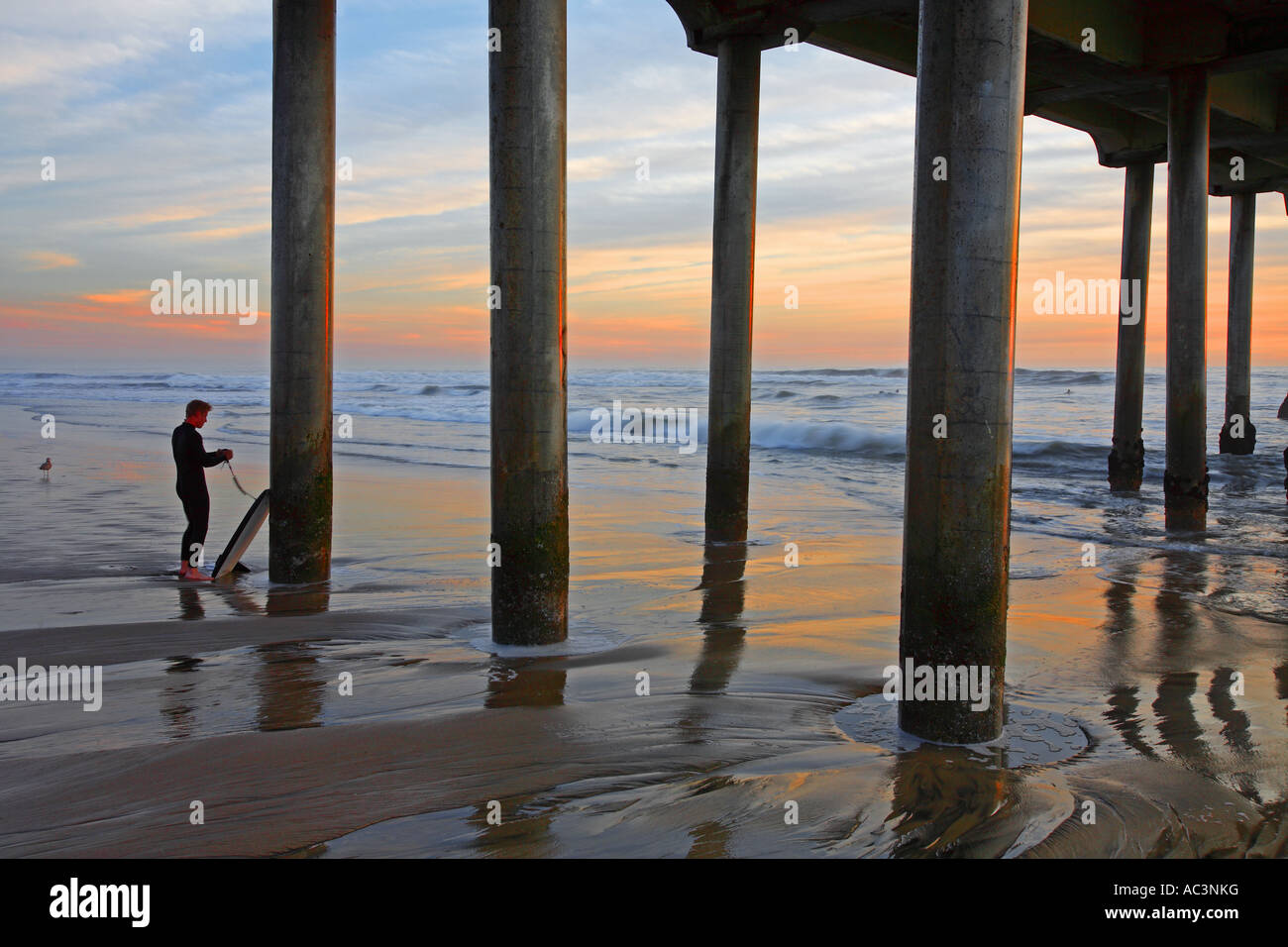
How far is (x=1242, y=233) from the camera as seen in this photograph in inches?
979

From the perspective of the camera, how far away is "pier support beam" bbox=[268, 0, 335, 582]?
8.71 meters

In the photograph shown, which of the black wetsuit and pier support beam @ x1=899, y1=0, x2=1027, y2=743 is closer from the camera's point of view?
pier support beam @ x1=899, y1=0, x2=1027, y2=743

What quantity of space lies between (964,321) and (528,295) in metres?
2.83

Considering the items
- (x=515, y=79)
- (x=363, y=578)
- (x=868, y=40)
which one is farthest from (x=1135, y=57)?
(x=363, y=578)

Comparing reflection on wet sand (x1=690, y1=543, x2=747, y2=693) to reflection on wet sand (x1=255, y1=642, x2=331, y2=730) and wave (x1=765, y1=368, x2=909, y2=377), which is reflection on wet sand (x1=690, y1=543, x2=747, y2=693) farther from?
wave (x1=765, y1=368, x2=909, y2=377)

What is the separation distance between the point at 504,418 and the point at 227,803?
3.06m

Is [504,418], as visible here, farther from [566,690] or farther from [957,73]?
[957,73]

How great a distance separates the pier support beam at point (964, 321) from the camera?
15.3ft

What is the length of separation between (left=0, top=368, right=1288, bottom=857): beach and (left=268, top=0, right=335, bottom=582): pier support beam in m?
0.60

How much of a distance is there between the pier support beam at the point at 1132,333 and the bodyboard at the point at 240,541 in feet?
49.5

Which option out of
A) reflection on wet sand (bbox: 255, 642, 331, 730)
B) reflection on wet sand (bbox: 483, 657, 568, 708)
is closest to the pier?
reflection on wet sand (bbox: 483, 657, 568, 708)

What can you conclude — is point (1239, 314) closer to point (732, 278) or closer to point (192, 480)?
point (732, 278)

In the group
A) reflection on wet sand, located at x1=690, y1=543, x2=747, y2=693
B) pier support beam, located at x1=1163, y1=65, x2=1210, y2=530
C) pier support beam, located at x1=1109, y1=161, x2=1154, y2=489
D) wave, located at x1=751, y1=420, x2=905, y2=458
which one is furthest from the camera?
wave, located at x1=751, y1=420, x2=905, y2=458
